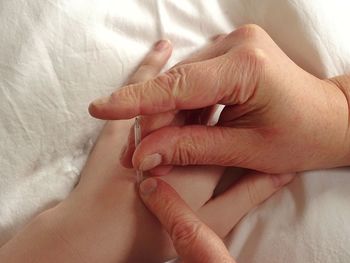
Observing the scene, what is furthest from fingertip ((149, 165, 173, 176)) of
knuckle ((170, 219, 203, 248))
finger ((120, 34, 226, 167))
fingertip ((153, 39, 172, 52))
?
fingertip ((153, 39, 172, 52))

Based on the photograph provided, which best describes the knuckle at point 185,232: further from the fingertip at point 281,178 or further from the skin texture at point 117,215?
the fingertip at point 281,178

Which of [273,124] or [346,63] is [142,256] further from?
[346,63]

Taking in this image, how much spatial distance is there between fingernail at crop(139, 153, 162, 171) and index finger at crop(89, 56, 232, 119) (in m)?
0.08

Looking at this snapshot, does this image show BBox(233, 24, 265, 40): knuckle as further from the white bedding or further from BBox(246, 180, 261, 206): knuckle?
BBox(246, 180, 261, 206): knuckle

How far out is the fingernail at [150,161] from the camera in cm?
73

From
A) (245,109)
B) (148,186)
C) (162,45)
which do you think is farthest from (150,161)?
(162,45)

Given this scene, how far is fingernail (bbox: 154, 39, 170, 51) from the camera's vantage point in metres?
0.92

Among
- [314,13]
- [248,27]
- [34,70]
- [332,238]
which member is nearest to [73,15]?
[34,70]

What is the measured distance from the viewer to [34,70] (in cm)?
86

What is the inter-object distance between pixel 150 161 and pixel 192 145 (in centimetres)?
7

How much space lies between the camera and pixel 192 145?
745 millimetres

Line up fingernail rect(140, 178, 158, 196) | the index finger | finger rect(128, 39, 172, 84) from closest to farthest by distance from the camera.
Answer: the index finger < fingernail rect(140, 178, 158, 196) < finger rect(128, 39, 172, 84)

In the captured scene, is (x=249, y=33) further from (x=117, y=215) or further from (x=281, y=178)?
(x=117, y=215)

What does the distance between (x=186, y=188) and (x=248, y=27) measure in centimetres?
29
